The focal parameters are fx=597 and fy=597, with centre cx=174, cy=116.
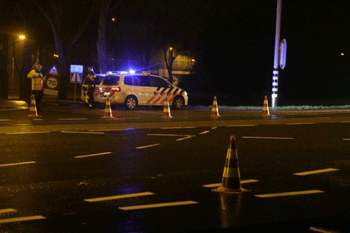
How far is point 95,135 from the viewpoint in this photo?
1570cm

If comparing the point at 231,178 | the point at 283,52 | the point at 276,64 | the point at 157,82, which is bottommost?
the point at 231,178

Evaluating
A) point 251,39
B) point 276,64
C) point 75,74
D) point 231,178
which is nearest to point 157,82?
point 75,74

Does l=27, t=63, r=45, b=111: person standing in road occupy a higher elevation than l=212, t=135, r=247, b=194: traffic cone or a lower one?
higher

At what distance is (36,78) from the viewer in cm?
2423

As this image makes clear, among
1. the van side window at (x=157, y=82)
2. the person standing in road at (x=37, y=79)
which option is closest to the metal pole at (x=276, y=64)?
the van side window at (x=157, y=82)

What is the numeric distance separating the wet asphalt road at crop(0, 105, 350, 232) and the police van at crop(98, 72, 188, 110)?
9.47 meters

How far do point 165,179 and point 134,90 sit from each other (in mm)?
18012

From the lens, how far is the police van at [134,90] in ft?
89.6

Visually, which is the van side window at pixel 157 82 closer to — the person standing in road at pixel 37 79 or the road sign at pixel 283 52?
the person standing in road at pixel 37 79

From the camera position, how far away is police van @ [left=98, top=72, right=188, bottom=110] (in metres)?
27.3

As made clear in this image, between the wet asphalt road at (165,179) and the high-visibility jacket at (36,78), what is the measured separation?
673 cm

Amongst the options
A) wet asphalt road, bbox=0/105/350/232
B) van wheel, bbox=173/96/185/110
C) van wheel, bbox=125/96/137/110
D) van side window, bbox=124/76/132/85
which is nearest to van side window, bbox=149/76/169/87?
van wheel, bbox=173/96/185/110

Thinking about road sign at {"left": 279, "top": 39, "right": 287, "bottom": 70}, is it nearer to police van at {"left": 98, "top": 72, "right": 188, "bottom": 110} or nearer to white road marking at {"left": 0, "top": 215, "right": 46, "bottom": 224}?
police van at {"left": 98, "top": 72, "right": 188, "bottom": 110}

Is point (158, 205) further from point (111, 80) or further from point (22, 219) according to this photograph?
point (111, 80)
